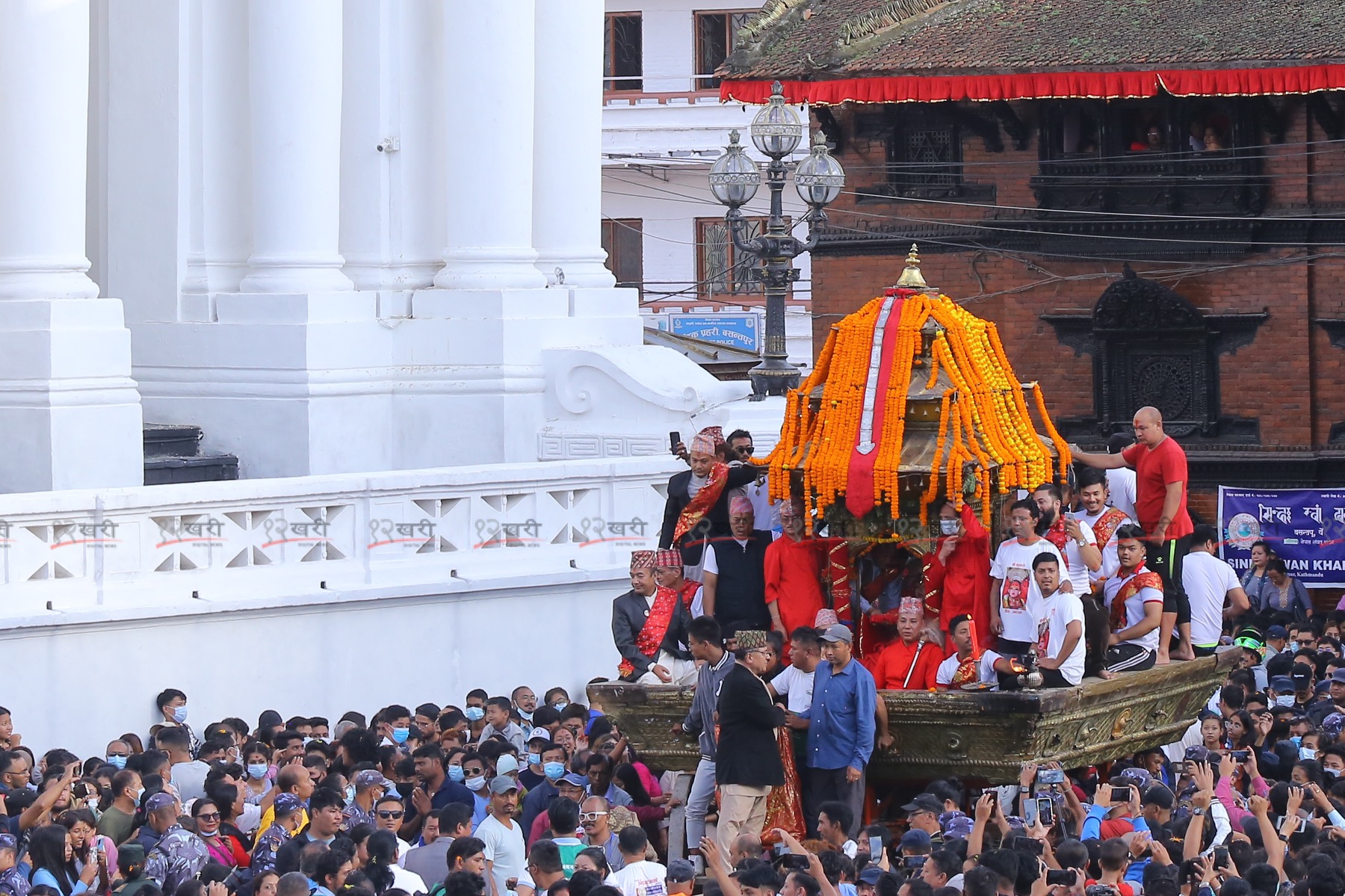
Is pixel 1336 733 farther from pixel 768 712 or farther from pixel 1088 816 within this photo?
pixel 768 712

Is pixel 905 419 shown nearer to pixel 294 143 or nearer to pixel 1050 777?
pixel 1050 777

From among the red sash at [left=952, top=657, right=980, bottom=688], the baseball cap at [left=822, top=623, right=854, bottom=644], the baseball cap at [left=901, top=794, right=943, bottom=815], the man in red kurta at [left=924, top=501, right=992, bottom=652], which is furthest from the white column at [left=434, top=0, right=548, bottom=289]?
the baseball cap at [left=901, top=794, right=943, bottom=815]

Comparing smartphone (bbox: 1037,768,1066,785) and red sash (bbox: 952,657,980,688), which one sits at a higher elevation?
red sash (bbox: 952,657,980,688)

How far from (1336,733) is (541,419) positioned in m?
10.6

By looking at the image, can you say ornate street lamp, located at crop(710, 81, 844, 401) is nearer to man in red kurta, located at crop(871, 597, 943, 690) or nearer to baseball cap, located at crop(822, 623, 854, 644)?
man in red kurta, located at crop(871, 597, 943, 690)

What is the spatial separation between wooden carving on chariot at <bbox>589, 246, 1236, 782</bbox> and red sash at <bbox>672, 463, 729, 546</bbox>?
91 cm

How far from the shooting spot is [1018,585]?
45.6ft

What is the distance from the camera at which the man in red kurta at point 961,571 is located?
1415cm

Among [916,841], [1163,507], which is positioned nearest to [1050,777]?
[916,841]

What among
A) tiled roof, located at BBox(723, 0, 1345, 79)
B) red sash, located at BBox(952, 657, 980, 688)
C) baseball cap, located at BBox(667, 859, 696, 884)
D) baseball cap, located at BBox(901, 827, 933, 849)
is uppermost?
tiled roof, located at BBox(723, 0, 1345, 79)

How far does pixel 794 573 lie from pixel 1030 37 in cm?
1240

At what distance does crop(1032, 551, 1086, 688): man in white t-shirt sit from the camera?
13.7 meters

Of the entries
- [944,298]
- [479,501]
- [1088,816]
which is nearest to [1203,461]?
[479,501]

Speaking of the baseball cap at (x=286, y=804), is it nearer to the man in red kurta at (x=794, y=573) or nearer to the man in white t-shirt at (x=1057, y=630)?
the man in red kurta at (x=794, y=573)
